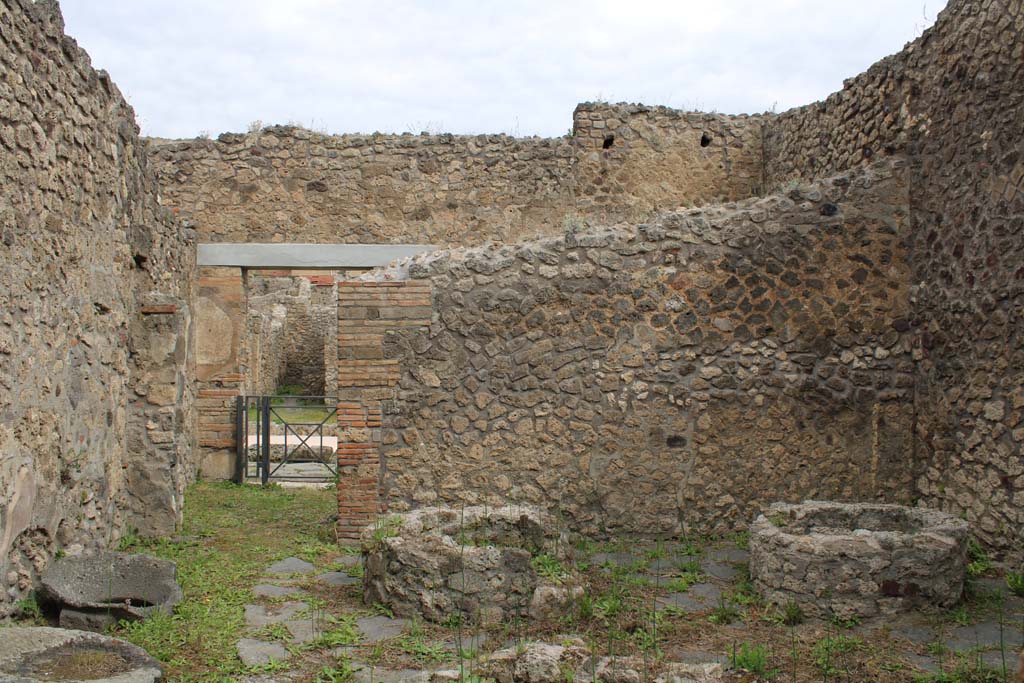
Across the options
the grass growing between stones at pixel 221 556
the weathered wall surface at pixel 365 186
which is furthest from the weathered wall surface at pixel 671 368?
the weathered wall surface at pixel 365 186

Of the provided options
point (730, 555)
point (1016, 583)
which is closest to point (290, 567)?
point (730, 555)

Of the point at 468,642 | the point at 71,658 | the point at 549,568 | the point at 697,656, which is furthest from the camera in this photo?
the point at 549,568

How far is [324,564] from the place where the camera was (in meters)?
6.04

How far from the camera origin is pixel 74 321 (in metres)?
5.34

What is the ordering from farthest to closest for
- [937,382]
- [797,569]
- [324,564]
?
[937,382], [324,564], [797,569]

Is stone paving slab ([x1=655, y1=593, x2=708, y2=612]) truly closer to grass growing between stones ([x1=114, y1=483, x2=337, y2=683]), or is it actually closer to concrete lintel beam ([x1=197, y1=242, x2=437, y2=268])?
grass growing between stones ([x1=114, y1=483, x2=337, y2=683])

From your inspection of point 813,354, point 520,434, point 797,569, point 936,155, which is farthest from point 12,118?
point 936,155

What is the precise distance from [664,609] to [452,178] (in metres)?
6.52

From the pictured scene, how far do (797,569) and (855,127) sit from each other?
4642 mm

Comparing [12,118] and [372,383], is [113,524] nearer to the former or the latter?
[372,383]

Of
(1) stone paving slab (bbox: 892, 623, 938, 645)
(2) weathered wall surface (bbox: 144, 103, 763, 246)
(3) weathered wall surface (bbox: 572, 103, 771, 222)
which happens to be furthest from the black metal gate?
(1) stone paving slab (bbox: 892, 623, 938, 645)

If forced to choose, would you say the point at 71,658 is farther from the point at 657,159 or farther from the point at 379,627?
the point at 657,159

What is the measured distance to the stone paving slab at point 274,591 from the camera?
5.31 metres

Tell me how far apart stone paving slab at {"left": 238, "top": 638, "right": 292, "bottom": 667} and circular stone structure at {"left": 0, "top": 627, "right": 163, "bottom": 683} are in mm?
489
